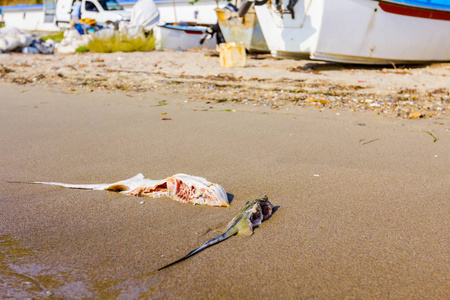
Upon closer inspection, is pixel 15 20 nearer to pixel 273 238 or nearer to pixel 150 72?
pixel 150 72

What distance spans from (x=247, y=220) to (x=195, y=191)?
0.36 metres

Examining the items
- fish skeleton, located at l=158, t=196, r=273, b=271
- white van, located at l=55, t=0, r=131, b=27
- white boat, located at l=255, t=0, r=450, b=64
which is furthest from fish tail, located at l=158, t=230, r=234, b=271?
white van, located at l=55, t=0, r=131, b=27

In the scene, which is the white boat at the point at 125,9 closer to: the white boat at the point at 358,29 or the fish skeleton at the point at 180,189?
the white boat at the point at 358,29

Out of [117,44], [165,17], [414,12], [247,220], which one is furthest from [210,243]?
[165,17]

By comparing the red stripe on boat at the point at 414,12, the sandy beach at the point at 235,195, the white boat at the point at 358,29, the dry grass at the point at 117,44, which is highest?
the red stripe on boat at the point at 414,12

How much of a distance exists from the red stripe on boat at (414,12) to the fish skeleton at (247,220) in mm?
6438

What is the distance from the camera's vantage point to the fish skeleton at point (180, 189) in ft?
7.06

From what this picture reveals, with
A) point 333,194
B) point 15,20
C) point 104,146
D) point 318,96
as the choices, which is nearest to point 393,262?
point 333,194

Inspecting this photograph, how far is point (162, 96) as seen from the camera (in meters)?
5.58

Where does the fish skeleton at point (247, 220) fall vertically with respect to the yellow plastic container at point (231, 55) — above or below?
below

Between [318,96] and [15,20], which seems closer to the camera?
[318,96]

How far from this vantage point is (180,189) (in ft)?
7.25

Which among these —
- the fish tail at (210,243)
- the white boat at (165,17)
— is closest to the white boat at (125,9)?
the white boat at (165,17)

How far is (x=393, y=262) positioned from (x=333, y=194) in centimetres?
71
